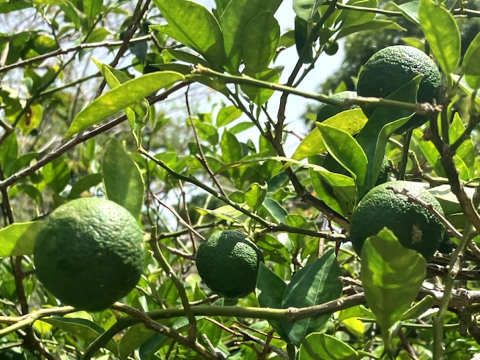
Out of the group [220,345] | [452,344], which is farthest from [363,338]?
[220,345]

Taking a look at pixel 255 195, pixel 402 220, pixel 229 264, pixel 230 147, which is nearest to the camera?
pixel 402 220

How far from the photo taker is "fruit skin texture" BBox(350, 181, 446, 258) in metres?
0.74

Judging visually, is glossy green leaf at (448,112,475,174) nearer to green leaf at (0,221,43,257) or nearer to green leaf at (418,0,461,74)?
green leaf at (418,0,461,74)

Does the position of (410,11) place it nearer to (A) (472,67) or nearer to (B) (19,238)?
(A) (472,67)

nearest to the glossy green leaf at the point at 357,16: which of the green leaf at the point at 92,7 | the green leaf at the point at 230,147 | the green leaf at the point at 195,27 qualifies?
the green leaf at the point at 195,27

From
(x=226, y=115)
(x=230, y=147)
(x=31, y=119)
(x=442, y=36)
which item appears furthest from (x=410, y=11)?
(x=31, y=119)

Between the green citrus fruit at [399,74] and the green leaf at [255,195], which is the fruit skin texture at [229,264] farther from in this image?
the green citrus fruit at [399,74]

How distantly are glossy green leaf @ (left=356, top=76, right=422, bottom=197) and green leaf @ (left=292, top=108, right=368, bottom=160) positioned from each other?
0.20 ft

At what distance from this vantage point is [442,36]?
0.70m

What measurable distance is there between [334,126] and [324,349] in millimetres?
334

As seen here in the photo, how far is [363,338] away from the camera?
5.56 feet

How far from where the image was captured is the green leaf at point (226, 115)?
70.8 inches

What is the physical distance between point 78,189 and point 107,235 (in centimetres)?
114

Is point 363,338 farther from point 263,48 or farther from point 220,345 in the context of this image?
point 263,48
